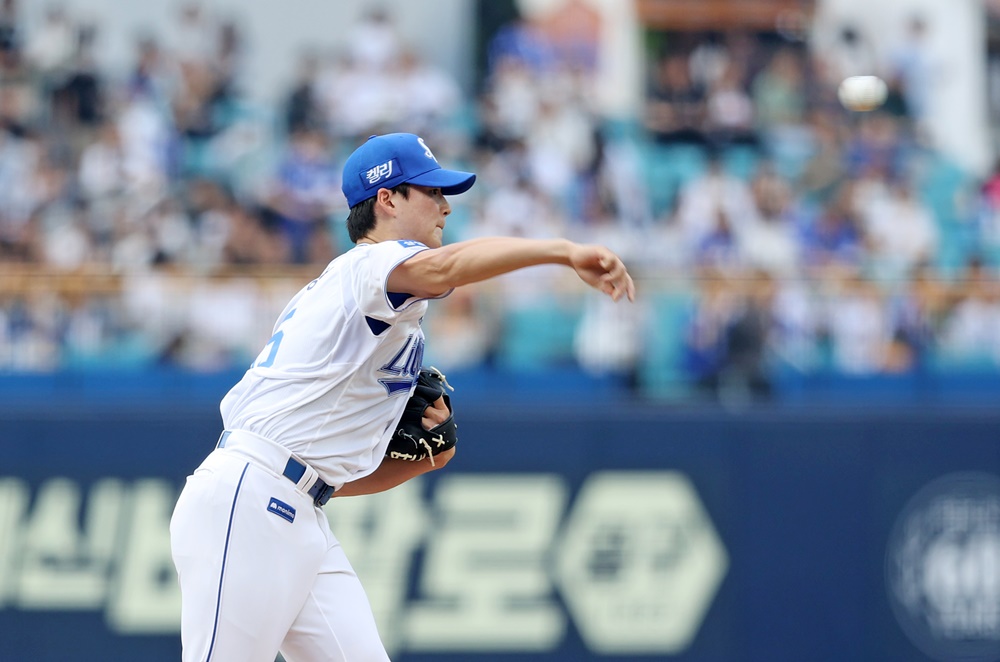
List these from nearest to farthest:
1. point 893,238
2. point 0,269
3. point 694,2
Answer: point 0,269, point 893,238, point 694,2

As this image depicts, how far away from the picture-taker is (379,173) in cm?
472

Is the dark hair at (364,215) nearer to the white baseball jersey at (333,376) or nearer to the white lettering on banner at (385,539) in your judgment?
the white baseball jersey at (333,376)

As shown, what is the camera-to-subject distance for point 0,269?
1075 cm

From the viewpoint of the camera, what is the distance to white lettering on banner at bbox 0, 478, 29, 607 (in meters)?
9.46

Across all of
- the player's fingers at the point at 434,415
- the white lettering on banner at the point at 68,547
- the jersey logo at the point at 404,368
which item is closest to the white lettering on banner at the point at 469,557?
the white lettering on banner at the point at 68,547

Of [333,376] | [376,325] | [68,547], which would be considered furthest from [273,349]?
[68,547]

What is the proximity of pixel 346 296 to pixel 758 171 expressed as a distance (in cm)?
861

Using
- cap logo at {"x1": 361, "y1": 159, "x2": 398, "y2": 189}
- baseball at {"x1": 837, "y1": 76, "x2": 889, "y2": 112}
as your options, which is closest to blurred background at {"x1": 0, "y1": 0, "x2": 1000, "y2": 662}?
baseball at {"x1": 837, "y1": 76, "x2": 889, "y2": 112}

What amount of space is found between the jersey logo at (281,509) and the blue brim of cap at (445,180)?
3.71 ft

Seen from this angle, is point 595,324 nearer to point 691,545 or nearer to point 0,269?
point 691,545

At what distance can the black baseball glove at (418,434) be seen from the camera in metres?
5.09

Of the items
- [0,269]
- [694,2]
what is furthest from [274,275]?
[694,2]

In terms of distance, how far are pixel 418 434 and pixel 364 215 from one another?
0.83 m

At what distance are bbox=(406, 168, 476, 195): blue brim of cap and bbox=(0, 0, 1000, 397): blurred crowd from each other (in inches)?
207
